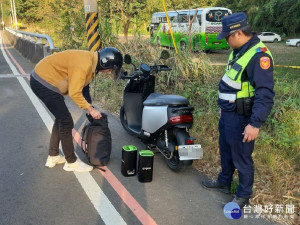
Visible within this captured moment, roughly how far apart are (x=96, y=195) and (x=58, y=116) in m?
1.12

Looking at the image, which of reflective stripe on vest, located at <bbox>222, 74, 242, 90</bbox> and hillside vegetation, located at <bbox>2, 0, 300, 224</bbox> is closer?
reflective stripe on vest, located at <bbox>222, 74, 242, 90</bbox>

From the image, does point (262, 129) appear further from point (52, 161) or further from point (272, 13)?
point (272, 13)

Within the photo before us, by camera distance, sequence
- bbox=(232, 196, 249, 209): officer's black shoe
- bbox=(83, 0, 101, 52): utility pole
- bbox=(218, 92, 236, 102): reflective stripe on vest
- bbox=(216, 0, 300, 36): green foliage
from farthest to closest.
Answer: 1. bbox=(216, 0, 300, 36): green foliage
2. bbox=(83, 0, 101, 52): utility pole
3. bbox=(232, 196, 249, 209): officer's black shoe
4. bbox=(218, 92, 236, 102): reflective stripe on vest

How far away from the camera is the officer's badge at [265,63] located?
2.93 meters

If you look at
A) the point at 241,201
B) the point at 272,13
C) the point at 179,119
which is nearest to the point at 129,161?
the point at 179,119

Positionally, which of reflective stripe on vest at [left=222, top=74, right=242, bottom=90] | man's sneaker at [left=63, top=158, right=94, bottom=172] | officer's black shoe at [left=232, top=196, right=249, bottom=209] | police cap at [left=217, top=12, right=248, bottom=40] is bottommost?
man's sneaker at [left=63, top=158, right=94, bottom=172]

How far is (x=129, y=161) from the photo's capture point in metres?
4.05

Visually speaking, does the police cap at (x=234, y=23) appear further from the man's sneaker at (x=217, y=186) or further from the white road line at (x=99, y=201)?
the white road line at (x=99, y=201)

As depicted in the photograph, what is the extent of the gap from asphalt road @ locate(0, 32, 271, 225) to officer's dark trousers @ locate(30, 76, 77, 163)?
11.6 inches

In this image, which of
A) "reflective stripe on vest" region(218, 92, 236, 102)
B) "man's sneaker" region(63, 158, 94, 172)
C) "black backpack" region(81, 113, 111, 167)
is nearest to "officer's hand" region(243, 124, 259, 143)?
"reflective stripe on vest" region(218, 92, 236, 102)

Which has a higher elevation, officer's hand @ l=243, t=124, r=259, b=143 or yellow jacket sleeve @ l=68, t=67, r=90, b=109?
yellow jacket sleeve @ l=68, t=67, r=90, b=109

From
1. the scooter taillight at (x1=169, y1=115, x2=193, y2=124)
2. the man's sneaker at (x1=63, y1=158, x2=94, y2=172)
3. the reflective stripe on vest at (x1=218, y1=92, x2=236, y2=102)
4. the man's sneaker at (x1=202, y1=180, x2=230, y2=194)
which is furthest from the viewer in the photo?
the man's sneaker at (x1=63, y1=158, x2=94, y2=172)

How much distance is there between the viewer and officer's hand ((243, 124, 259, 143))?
2.97 meters

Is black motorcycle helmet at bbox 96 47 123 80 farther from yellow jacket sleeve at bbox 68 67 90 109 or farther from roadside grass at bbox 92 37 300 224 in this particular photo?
roadside grass at bbox 92 37 300 224
